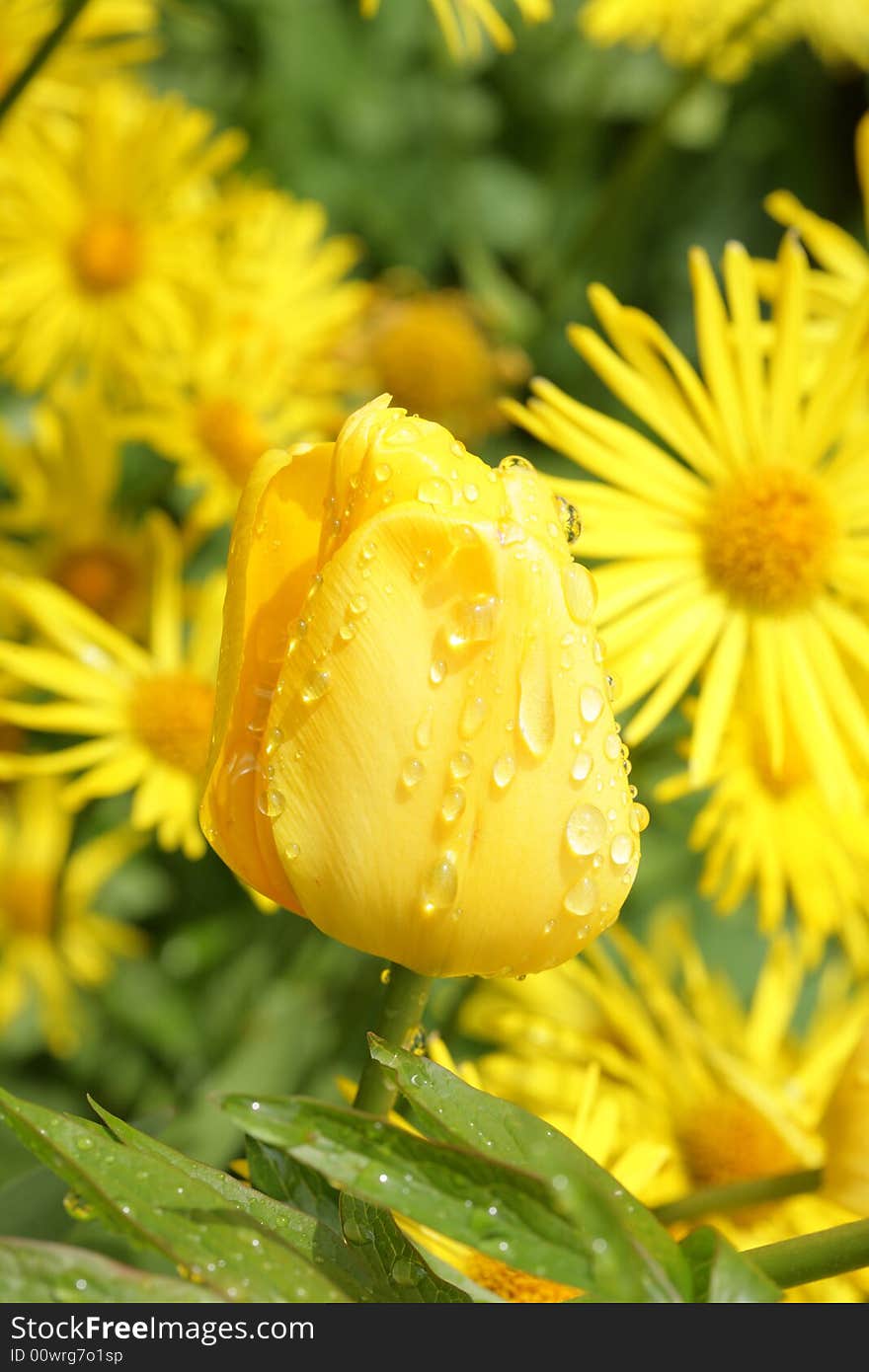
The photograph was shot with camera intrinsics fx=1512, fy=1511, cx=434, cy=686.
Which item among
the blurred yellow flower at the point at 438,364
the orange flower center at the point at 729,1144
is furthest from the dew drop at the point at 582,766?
the blurred yellow flower at the point at 438,364

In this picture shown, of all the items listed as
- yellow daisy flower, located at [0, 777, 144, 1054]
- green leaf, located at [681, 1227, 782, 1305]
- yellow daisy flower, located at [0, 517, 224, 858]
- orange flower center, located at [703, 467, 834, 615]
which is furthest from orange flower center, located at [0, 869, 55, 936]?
green leaf, located at [681, 1227, 782, 1305]

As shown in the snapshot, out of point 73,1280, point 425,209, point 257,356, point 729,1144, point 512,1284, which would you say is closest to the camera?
point 73,1280

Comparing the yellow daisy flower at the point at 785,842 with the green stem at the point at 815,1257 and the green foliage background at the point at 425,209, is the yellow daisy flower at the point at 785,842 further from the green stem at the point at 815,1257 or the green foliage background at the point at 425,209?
the green stem at the point at 815,1257

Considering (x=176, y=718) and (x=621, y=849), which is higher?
(x=176, y=718)

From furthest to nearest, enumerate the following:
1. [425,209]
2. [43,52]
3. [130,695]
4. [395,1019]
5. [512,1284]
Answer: [425,209]
[130,695]
[43,52]
[512,1284]
[395,1019]

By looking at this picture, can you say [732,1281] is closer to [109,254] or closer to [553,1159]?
[553,1159]

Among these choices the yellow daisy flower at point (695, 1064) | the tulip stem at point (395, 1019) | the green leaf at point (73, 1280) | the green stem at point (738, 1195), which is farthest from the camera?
the yellow daisy flower at point (695, 1064)

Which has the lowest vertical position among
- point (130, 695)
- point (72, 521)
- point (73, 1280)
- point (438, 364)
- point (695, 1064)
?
point (73, 1280)

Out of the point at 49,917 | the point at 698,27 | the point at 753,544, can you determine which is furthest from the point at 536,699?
the point at 698,27
